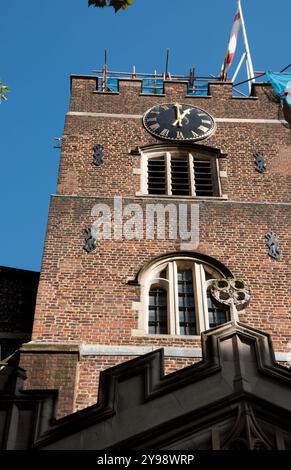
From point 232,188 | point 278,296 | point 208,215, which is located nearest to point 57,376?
point 278,296

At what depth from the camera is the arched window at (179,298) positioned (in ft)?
44.3

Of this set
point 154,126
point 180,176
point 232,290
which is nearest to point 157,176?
point 180,176

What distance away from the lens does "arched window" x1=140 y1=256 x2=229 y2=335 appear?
13.5 m

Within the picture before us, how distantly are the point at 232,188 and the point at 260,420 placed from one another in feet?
35.3

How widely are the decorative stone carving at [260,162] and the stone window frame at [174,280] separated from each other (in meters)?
4.27

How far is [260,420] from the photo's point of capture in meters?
7.34

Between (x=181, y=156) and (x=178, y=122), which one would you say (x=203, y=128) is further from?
(x=181, y=156)

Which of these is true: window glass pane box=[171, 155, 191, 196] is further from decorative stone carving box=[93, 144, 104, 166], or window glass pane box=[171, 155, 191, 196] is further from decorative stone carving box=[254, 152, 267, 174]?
decorative stone carving box=[93, 144, 104, 166]

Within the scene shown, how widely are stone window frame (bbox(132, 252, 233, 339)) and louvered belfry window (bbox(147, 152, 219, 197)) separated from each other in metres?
3.12

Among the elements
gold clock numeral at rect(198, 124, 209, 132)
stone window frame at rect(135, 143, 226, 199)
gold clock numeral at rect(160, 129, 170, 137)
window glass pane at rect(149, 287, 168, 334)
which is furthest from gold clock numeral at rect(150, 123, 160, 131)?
window glass pane at rect(149, 287, 168, 334)

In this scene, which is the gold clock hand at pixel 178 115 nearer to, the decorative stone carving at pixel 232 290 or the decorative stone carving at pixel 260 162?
the decorative stone carving at pixel 260 162

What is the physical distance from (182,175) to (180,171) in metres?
0.17

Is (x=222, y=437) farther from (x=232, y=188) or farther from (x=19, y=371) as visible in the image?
(x=232, y=188)

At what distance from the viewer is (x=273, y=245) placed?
15438 mm
